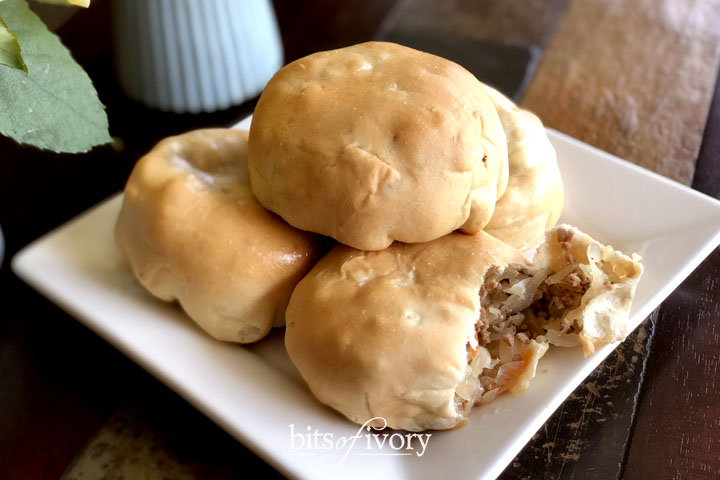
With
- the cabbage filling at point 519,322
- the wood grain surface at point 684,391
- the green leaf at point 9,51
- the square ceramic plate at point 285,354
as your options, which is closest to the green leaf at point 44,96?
the green leaf at point 9,51

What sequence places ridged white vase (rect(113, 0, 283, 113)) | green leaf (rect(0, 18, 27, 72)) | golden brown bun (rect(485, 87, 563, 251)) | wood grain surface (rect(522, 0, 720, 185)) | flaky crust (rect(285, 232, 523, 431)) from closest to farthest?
green leaf (rect(0, 18, 27, 72)) < flaky crust (rect(285, 232, 523, 431)) < golden brown bun (rect(485, 87, 563, 251)) < ridged white vase (rect(113, 0, 283, 113)) < wood grain surface (rect(522, 0, 720, 185))

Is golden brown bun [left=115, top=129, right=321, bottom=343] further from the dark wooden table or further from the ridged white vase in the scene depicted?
the ridged white vase

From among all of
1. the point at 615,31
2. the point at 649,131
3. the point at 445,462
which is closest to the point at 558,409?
the point at 445,462

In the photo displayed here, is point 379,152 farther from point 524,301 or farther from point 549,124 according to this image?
point 549,124

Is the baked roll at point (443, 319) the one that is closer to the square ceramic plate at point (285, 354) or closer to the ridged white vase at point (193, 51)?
the square ceramic plate at point (285, 354)

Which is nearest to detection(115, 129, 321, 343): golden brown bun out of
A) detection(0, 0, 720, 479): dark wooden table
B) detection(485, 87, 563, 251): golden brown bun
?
detection(0, 0, 720, 479): dark wooden table

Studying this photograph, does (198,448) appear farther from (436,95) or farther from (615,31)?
(615,31)

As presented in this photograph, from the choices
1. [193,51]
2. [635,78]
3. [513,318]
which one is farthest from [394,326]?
[635,78]

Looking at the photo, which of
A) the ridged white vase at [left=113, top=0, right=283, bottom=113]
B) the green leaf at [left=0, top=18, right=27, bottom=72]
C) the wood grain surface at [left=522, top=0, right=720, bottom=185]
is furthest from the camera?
the wood grain surface at [left=522, top=0, right=720, bottom=185]
